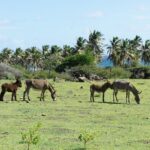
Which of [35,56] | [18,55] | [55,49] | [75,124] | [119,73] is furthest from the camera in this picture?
[18,55]

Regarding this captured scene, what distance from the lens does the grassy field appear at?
14.2 meters

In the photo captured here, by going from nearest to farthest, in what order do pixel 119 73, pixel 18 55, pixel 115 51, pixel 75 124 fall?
pixel 75 124 → pixel 119 73 → pixel 115 51 → pixel 18 55

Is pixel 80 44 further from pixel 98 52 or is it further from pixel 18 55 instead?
pixel 18 55

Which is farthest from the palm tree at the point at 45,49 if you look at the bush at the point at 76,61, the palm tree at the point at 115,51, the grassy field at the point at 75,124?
the grassy field at the point at 75,124

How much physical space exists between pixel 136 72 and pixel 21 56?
66.5 m

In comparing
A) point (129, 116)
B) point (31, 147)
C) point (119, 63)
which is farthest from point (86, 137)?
point (119, 63)

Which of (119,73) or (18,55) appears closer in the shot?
(119,73)

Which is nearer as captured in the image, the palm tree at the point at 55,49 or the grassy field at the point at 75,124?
the grassy field at the point at 75,124

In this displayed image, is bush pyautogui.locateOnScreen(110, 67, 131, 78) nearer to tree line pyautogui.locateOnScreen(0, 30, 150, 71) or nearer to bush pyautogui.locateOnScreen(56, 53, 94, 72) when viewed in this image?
bush pyautogui.locateOnScreen(56, 53, 94, 72)

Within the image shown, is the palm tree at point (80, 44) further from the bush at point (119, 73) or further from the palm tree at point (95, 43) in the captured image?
the bush at point (119, 73)

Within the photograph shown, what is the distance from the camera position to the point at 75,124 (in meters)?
18.4

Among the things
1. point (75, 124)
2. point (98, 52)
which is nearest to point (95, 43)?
point (98, 52)

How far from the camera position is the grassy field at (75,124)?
14.2m

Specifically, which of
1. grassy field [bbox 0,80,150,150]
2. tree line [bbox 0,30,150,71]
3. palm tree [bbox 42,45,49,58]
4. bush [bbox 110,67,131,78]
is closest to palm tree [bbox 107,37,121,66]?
tree line [bbox 0,30,150,71]
